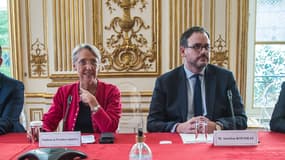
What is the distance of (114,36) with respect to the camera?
10.8ft

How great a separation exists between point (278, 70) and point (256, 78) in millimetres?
245

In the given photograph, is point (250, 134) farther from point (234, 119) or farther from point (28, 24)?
point (28, 24)

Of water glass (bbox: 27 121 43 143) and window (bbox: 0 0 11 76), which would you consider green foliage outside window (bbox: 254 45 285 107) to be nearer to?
water glass (bbox: 27 121 43 143)

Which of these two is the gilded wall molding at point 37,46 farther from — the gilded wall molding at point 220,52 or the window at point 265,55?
the window at point 265,55

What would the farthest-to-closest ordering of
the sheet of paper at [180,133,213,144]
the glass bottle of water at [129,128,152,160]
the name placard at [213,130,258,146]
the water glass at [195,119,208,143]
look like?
1. the water glass at [195,119,208,143]
2. the sheet of paper at [180,133,213,144]
3. the name placard at [213,130,258,146]
4. the glass bottle of water at [129,128,152,160]

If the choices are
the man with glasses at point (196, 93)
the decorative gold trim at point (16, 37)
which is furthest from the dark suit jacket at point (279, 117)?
the decorative gold trim at point (16, 37)

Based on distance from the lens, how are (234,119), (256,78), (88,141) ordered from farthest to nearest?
(256,78) < (234,119) < (88,141)

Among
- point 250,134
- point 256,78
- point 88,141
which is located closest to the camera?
point 250,134

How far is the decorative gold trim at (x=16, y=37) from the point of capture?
3.43m

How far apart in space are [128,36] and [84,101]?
1415 mm

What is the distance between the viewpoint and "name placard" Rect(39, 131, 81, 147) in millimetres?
1505

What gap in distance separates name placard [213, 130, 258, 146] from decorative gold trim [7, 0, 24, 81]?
8.75 feet

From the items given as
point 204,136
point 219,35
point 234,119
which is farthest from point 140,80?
point 204,136

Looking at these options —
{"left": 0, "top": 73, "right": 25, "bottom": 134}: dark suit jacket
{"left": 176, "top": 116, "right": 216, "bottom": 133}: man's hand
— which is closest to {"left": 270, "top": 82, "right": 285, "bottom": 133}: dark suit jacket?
{"left": 176, "top": 116, "right": 216, "bottom": 133}: man's hand
